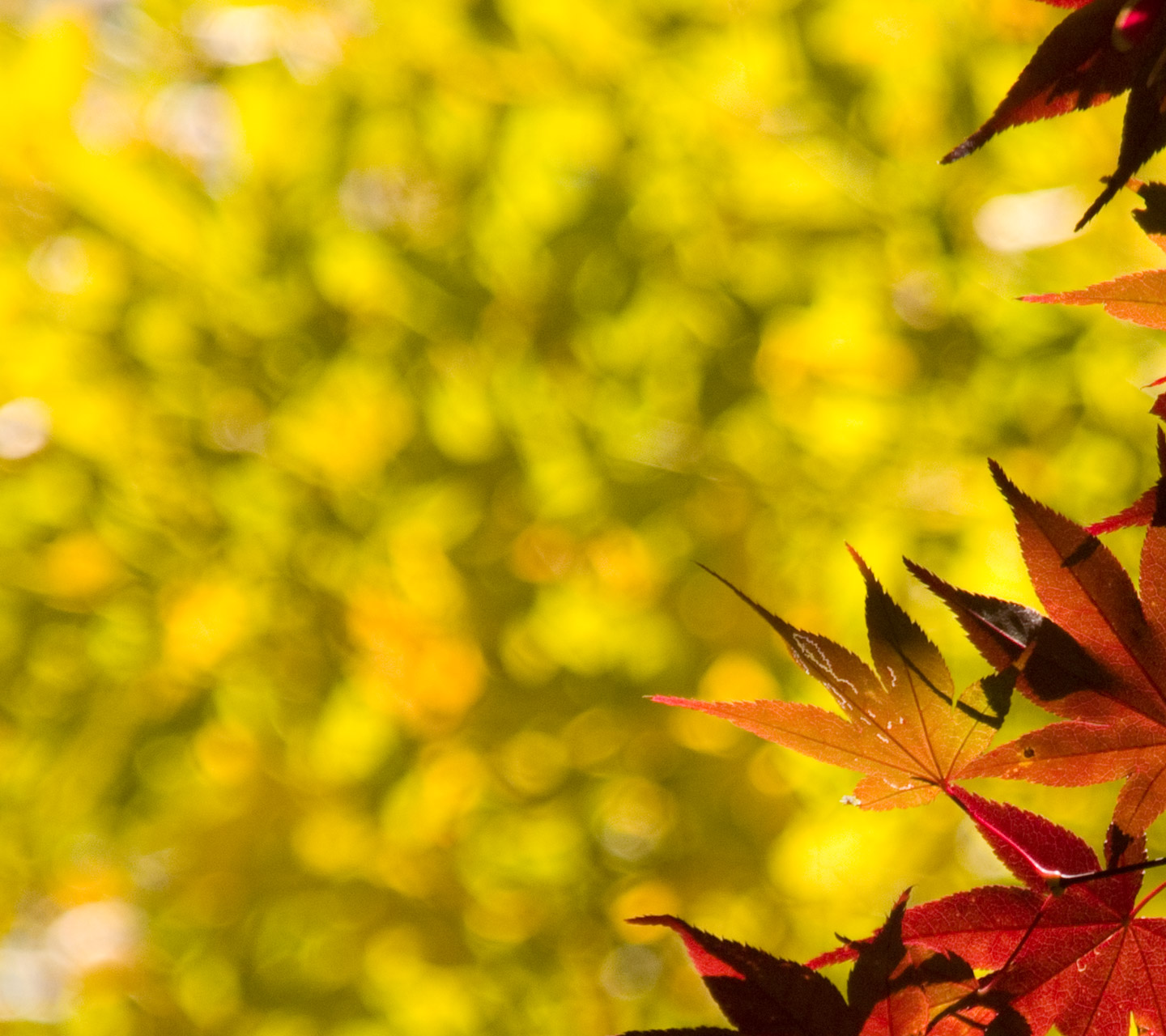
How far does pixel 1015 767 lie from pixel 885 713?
6 centimetres

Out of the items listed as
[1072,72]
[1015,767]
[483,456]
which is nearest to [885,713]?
[1015,767]

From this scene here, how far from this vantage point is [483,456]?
1183 mm

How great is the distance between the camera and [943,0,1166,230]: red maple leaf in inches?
12.7

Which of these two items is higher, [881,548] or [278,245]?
[278,245]

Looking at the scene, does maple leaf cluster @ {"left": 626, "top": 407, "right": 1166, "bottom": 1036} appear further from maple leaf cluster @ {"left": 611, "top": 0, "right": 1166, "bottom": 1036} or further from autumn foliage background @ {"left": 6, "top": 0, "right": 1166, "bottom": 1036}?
autumn foliage background @ {"left": 6, "top": 0, "right": 1166, "bottom": 1036}

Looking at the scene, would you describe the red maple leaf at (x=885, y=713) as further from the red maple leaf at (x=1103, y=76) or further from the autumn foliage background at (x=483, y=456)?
the autumn foliage background at (x=483, y=456)

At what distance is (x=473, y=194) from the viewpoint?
121cm

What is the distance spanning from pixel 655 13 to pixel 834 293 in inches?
18.0

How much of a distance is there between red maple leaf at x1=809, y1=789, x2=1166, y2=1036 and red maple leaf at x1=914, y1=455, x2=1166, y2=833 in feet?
0.07

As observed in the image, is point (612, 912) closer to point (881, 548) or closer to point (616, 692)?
point (616, 692)

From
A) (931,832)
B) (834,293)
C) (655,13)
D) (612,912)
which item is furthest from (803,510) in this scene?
(655,13)

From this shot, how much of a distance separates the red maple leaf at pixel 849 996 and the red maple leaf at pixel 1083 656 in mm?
86

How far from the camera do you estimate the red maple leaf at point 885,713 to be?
1.18ft

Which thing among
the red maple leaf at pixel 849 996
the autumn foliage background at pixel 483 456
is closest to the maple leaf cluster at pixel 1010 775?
the red maple leaf at pixel 849 996
